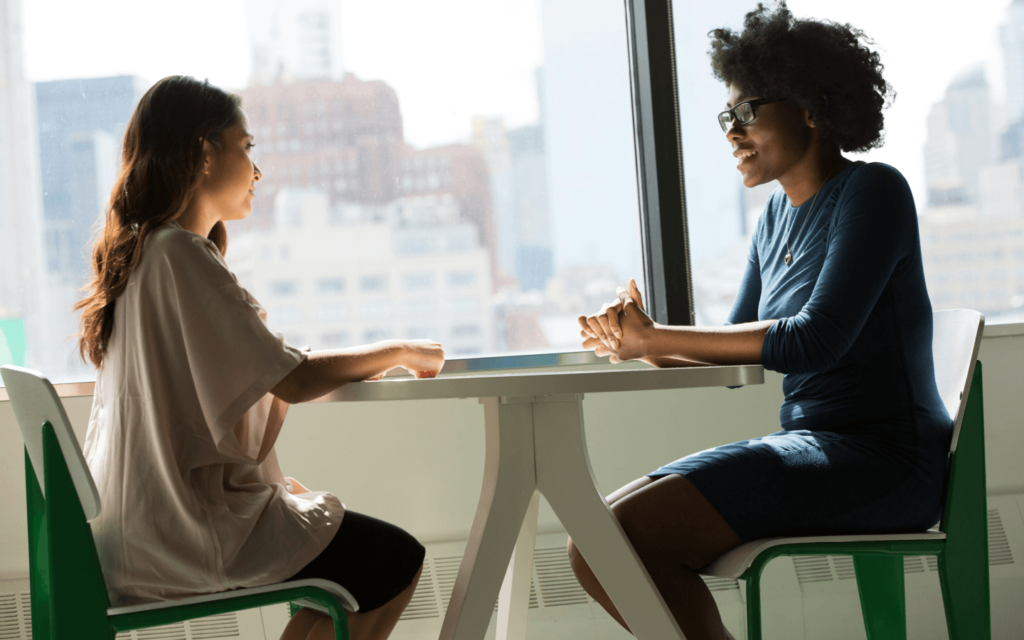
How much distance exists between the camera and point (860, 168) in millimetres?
1413

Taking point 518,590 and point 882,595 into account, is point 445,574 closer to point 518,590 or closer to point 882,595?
point 518,590

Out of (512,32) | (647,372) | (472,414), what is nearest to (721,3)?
(512,32)

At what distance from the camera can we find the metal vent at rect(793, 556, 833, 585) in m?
2.16

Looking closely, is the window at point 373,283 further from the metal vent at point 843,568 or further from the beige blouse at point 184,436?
the metal vent at point 843,568

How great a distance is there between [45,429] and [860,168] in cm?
137

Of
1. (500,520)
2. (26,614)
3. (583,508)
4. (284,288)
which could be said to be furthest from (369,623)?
(26,614)

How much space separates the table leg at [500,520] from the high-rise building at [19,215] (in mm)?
1777

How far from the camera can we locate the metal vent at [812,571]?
2.16m

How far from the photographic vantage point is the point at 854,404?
1.33 m

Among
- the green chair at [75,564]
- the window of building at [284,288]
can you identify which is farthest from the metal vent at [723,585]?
the window of building at [284,288]

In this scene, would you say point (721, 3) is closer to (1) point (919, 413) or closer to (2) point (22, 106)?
(1) point (919, 413)

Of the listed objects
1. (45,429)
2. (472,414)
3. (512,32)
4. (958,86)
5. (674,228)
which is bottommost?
(472,414)

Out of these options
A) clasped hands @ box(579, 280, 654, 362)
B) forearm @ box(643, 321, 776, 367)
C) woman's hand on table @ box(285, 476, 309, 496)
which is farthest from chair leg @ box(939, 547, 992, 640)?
woman's hand on table @ box(285, 476, 309, 496)

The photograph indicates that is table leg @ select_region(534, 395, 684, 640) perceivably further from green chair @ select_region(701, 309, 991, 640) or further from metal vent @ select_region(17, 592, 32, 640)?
metal vent @ select_region(17, 592, 32, 640)
